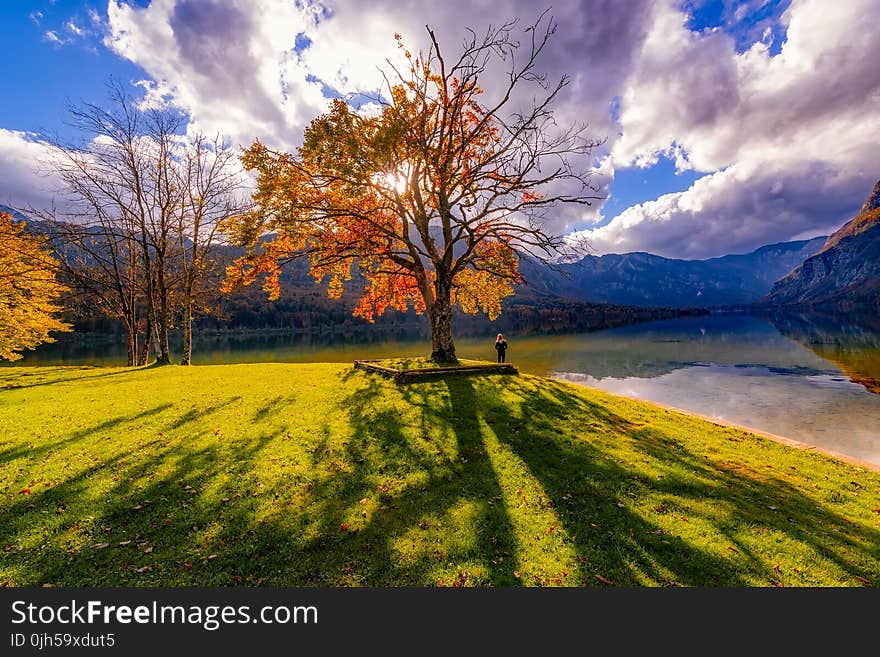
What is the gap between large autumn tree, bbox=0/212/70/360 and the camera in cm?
2859

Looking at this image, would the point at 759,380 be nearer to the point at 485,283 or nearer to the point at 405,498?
the point at 485,283

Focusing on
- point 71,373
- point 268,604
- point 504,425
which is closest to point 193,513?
point 268,604

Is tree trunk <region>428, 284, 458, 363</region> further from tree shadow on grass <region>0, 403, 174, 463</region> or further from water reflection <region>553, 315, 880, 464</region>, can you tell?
water reflection <region>553, 315, 880, 464</region>

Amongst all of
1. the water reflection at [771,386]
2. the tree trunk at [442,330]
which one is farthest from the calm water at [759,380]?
the tree trunk at [442,330]

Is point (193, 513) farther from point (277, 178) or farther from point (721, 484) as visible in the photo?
point (277, 178)

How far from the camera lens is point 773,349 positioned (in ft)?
207

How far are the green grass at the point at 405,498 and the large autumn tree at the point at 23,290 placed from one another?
19.6m

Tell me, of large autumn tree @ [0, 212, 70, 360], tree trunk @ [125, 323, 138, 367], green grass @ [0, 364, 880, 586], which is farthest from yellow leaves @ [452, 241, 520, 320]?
large autumn tree @ [0, 212, 70, 360]

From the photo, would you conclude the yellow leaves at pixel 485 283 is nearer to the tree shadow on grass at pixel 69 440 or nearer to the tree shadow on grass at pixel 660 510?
the tree shadow on grass at pixel 660 510

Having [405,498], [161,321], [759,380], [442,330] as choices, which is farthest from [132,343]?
[759,380]

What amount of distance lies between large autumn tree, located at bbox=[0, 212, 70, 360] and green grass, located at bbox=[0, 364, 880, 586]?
19.6m

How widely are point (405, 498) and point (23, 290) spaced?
39.2 meters

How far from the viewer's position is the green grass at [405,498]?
6953 millimetres

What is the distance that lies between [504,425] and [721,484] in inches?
269
